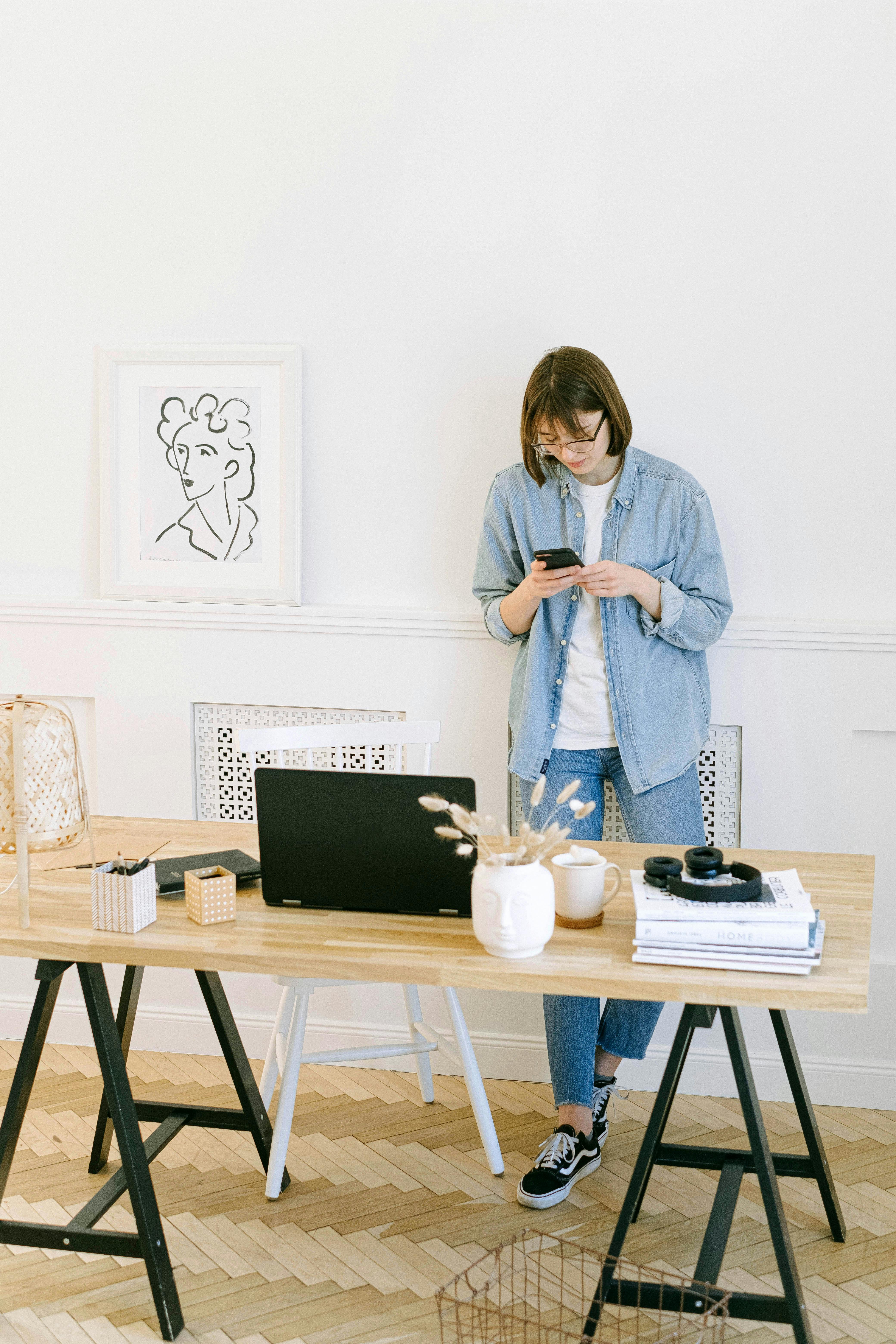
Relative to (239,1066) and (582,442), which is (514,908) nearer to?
(239,1066)

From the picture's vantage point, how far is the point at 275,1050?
281 cm

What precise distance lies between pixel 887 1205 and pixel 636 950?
4.03ft

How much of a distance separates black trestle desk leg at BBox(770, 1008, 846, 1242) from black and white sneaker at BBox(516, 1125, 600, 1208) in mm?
476

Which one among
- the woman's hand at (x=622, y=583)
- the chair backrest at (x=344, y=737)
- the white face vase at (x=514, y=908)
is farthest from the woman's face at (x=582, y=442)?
the white face vase at (x=514, y=908)

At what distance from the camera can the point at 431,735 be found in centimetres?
276

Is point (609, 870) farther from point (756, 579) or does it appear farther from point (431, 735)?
point (756, 579)

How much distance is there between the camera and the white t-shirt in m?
2.82

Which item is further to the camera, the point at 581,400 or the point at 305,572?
the point at 305,572

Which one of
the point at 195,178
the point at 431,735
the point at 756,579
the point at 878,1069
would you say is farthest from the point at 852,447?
the point at 195,178

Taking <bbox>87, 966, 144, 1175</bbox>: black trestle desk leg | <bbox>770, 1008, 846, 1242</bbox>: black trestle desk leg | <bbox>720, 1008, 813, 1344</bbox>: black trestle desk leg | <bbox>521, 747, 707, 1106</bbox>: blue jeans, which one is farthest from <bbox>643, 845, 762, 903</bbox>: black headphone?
<bbox>87, 966, 144, 1175</bbox>: black trestle desk leg

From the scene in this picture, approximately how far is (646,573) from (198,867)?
1178 millimetres

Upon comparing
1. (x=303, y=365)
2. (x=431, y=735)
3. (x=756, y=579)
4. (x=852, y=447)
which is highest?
(x=303, y=365)

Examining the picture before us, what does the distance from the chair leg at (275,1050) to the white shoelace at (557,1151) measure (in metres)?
0.61

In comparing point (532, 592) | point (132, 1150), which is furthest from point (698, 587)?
point (132, 1150)
